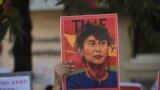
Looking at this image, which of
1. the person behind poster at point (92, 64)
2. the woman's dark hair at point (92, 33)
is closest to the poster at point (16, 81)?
the person behind poster at point (92, 64)

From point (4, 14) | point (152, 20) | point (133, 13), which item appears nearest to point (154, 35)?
point (152, 20)

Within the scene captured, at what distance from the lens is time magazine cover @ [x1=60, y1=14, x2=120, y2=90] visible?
9.06 feet

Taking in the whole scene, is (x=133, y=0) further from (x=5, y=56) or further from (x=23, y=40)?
(x=5, y=56)

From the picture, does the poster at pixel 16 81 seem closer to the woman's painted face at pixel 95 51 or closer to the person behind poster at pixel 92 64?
the person behind poster at pixel 92 64

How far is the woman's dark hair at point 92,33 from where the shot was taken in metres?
2.77

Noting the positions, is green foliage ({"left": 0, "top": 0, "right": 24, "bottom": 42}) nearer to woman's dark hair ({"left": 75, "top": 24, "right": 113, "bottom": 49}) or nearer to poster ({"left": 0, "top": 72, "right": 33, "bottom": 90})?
poster ({"left": 0, "top": 72, "right": 33, "bottom": 90})

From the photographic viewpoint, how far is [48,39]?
7926 millimetres

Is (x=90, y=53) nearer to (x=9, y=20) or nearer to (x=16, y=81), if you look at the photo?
(x=16, y=81)

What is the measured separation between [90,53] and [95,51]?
0.03m

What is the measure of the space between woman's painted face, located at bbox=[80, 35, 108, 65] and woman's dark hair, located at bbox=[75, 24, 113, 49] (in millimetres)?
19

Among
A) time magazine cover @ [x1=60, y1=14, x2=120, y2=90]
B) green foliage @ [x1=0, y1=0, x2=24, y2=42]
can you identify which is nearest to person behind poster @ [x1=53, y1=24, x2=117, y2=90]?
time magazine cover @ [x1=60, y1=14, x2=120, y2=90]

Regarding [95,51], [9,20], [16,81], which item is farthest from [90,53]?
[9,20]

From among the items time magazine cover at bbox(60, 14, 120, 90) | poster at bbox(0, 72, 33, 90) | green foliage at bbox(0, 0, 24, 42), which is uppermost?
green foliage at bbox(0, 0, 24, 42)

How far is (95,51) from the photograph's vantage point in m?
2.77
